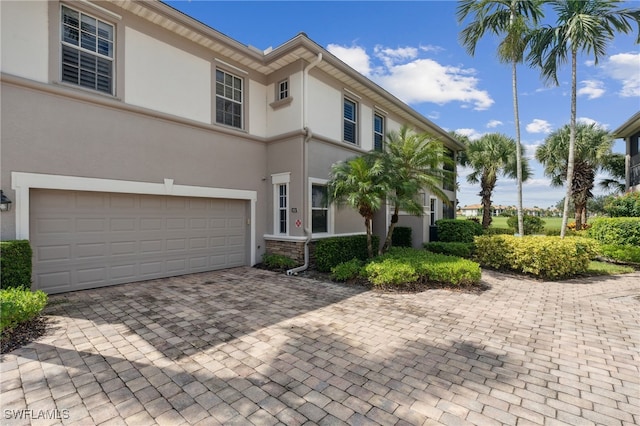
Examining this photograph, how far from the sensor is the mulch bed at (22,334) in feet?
12.7

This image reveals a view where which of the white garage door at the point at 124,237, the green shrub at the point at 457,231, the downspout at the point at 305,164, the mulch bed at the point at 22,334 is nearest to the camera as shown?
the mulch bed at the point at 22,334

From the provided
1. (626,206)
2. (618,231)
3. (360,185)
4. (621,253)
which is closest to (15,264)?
(360,185)

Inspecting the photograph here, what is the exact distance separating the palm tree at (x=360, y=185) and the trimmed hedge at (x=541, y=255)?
4321mm

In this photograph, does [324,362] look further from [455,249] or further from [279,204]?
[455,249]

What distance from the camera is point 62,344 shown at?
398cm

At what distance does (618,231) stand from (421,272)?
970 centimetres

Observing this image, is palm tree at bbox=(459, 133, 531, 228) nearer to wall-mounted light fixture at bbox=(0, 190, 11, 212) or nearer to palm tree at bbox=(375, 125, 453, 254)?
palm tree at bbox=(375, 125, 453, 254)

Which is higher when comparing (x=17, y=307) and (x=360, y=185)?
(x=360, y=185)

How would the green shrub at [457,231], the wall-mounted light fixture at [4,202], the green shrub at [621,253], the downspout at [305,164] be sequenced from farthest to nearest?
the green shrub at [457,231]
the green shrub at [621,253]
the downspout at [305,164]
the wall-mounted light fixture at [4,202]

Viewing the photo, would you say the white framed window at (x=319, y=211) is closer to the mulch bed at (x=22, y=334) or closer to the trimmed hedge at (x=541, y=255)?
the trimmed hedge at (x=541, y=255)

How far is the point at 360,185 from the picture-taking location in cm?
789

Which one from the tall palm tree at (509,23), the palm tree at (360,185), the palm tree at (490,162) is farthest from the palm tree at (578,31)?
the palm tree at (490,162)

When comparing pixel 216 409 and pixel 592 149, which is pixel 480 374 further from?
pixel 592 149

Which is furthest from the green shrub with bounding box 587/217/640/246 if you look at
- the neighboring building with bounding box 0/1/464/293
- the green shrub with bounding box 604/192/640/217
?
the neighboring building with bounding box 0/1/464/293
